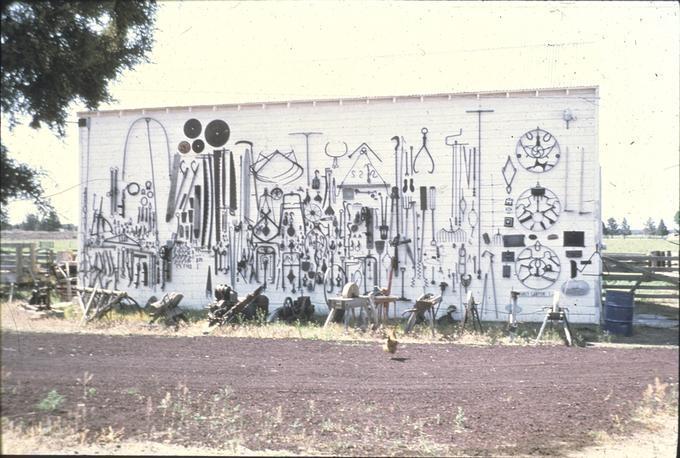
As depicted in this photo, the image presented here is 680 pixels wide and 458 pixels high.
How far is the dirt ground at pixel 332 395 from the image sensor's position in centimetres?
554

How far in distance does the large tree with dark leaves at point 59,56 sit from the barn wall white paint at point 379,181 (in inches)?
255

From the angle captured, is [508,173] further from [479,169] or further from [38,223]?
[38,223]

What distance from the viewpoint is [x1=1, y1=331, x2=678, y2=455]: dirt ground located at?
18.2 ft

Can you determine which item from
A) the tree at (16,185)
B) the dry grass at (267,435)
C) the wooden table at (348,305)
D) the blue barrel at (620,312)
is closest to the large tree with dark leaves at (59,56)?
the tree at (16,185)

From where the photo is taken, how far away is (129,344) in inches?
379

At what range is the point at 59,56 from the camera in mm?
6141

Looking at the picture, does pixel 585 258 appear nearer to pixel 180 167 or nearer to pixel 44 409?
pixel 180 167

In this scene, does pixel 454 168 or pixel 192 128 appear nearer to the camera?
pixel 454 168

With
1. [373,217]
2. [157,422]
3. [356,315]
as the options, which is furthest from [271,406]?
[373,217]

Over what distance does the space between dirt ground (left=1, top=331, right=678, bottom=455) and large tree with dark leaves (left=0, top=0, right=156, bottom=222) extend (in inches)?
87.2

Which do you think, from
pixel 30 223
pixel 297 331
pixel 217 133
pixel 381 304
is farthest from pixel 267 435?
pixel 217 133

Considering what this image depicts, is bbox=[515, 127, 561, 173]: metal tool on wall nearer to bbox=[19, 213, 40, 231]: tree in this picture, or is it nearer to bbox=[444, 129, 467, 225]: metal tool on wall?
bbox=[444, 129, 467, 225]: metal tool on wall

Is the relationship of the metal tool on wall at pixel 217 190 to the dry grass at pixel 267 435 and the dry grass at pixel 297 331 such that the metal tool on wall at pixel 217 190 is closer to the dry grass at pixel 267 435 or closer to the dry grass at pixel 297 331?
the dry grass at pixel 297 331

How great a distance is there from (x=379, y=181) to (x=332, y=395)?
8.61 metres
